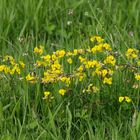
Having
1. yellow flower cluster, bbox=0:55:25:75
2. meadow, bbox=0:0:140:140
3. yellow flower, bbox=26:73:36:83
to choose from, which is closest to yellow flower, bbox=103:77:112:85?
meadow, bbox=0:0:140:140

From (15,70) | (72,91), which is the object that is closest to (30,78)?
(15,70)

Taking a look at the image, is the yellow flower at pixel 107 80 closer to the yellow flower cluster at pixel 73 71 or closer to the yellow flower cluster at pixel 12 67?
the yellow flower cluster at pixel 73 71

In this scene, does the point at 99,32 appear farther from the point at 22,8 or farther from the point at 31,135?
the point at 31,135

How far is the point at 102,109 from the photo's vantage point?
3.32m

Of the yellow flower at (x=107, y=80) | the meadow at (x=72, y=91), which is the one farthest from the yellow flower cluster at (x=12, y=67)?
the yellow flower at (x=107, y=80)

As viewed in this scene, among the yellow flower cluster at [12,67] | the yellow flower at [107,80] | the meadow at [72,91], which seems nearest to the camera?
the meadow at [72,91]

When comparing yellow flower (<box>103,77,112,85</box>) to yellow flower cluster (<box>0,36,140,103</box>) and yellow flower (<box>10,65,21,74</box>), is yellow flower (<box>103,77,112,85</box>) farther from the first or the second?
yellow flower (<box>10,65,21,74</box>)

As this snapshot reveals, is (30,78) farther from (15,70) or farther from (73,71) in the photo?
(73,71)

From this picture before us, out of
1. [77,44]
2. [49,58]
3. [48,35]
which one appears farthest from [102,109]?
[48,35]

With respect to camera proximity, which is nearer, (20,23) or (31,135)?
(31,135)

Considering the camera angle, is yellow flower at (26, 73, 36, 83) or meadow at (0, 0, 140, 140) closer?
meadow at (0, 0, 140, 140)

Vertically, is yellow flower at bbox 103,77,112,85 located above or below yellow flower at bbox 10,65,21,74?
below

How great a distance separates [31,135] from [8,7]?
68.1 inches

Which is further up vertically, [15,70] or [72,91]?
[15,70]
